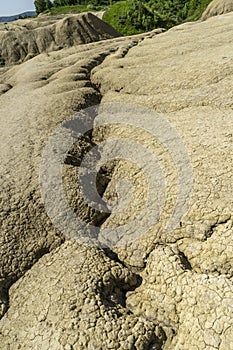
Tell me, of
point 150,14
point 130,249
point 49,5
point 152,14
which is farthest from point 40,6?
point 130,249

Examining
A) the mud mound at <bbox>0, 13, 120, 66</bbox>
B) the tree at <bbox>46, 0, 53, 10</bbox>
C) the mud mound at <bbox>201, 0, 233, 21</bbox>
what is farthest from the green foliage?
the tree at <bbox>46, 0, 53, 10</bbox>

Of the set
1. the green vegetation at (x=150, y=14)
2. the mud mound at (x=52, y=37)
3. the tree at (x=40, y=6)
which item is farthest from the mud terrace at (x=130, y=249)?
the tree at (x=40, y=6)

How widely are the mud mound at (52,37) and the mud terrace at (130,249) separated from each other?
71.3ft

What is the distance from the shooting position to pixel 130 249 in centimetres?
729

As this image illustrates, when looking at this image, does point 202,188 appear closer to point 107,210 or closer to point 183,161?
point 183,161

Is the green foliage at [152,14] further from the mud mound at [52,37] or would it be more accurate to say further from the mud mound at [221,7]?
the mud mound at [52,37]

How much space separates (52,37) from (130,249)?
97.3 feet

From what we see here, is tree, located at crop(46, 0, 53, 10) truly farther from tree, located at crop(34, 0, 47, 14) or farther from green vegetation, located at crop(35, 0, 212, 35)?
green vegetation, located at crop(35, 0, 212, 35)

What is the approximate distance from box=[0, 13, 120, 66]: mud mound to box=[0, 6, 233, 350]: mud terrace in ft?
71.3

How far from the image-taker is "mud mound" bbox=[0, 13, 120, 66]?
31.5 metres

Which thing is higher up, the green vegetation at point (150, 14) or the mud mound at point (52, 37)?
the mud mound at point (52, 37)

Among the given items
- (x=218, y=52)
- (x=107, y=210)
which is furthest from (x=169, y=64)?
(x=107, y=210)

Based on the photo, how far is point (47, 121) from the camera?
35.5ft

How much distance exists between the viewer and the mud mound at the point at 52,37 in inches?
1241
